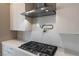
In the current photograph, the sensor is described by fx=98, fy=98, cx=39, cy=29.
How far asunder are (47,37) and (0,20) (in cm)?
151

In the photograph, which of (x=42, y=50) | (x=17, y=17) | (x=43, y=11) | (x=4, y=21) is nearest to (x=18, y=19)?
(x=17, y=17)

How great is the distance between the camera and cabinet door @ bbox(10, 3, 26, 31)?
7.85 feet

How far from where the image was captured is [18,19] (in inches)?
99.7

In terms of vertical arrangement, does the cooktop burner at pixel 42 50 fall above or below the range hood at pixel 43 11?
below

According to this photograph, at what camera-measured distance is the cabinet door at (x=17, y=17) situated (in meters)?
2.39

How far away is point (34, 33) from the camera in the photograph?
8.16 feet

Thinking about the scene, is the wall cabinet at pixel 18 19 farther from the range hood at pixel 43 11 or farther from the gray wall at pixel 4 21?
the range hood at pixel 43 11

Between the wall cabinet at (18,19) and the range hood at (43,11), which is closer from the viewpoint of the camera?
the range hood at (43,11)

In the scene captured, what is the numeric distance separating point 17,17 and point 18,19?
0.07 metres

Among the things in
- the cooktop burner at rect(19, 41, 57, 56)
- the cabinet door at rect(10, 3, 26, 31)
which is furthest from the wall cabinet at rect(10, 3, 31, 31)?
the cooktop burner at rect(19, 41, 57, 56)

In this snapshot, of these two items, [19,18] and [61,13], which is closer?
[61,13]

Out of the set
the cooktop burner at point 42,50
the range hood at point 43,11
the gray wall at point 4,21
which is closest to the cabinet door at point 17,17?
the gray wall at point 4,21

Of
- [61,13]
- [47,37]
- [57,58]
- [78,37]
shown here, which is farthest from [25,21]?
[57,58]

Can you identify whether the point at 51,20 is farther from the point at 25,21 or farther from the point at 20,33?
the point at 20,33
